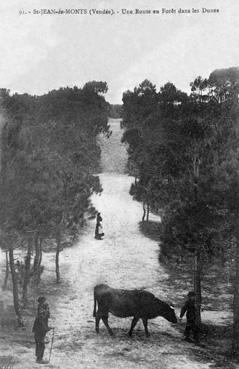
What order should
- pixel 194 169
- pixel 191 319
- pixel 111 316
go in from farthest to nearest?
pixel 194 169 < pixel 111 316 < pixel 191 319

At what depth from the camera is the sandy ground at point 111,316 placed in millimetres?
11773

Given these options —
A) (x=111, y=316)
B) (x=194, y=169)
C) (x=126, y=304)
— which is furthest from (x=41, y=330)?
(x=194, y=169)

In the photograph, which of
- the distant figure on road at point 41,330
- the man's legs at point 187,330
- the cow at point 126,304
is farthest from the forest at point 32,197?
the man's legs at point 187,330

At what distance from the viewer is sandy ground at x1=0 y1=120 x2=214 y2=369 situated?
11.8 metres

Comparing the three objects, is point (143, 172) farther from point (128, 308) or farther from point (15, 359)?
point (15, 359)

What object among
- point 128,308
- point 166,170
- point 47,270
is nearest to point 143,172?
point 166,170

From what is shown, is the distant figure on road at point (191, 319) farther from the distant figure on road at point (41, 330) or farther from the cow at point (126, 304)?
the distant figure on road at point (41, 330)

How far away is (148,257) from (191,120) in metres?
8.65

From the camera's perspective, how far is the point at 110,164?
5328cm

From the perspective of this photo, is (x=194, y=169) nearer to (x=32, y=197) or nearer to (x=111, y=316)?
(x=111, y=316)

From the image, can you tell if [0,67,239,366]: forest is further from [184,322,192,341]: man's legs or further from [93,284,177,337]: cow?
[93,284,177,337]: cow

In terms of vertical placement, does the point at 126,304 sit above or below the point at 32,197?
below

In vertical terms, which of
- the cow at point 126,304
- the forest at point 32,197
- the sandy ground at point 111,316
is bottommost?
the sandy ground at point 111,316

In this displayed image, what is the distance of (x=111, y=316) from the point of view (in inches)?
633
